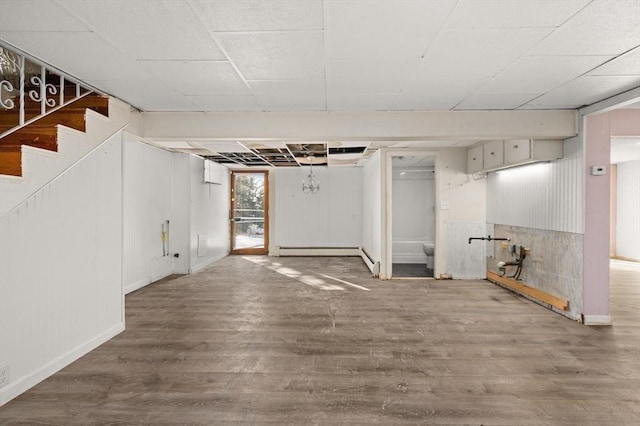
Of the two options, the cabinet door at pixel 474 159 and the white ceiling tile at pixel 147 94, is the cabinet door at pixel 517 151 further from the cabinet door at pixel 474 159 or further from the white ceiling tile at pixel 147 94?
the white ceiling tile at pixel 147 94

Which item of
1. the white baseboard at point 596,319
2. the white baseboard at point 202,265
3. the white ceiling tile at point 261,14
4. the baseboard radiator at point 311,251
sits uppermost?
the white ceiling tile at point 261,14

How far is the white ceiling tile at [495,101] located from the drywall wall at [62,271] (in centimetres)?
369

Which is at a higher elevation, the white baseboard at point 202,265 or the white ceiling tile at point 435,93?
the white ceiling tile at point 435,93

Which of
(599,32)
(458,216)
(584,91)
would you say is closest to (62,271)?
(599,32)

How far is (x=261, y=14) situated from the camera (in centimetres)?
194

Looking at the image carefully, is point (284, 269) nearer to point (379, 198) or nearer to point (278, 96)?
point (379, 198)

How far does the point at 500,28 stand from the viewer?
6.92 ft

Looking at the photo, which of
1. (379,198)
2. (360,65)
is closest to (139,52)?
(360,65)

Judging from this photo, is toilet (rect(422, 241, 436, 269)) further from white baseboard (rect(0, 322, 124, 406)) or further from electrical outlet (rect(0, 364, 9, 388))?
electrical outlet (rect(0, 364, 9, 388))

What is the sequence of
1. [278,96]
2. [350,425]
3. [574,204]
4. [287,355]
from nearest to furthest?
[350,425] → [287,355] → [278,96] → [574,204]

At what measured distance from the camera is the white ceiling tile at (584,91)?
3008 millimetres

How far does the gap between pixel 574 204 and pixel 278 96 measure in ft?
11.6

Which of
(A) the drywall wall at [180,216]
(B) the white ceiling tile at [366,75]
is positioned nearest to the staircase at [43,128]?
(B) the white ceiling tile at [366,75]

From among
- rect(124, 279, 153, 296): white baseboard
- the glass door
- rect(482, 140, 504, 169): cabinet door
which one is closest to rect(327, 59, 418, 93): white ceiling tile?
rect(482, 140, 504, 169): cabinet door
